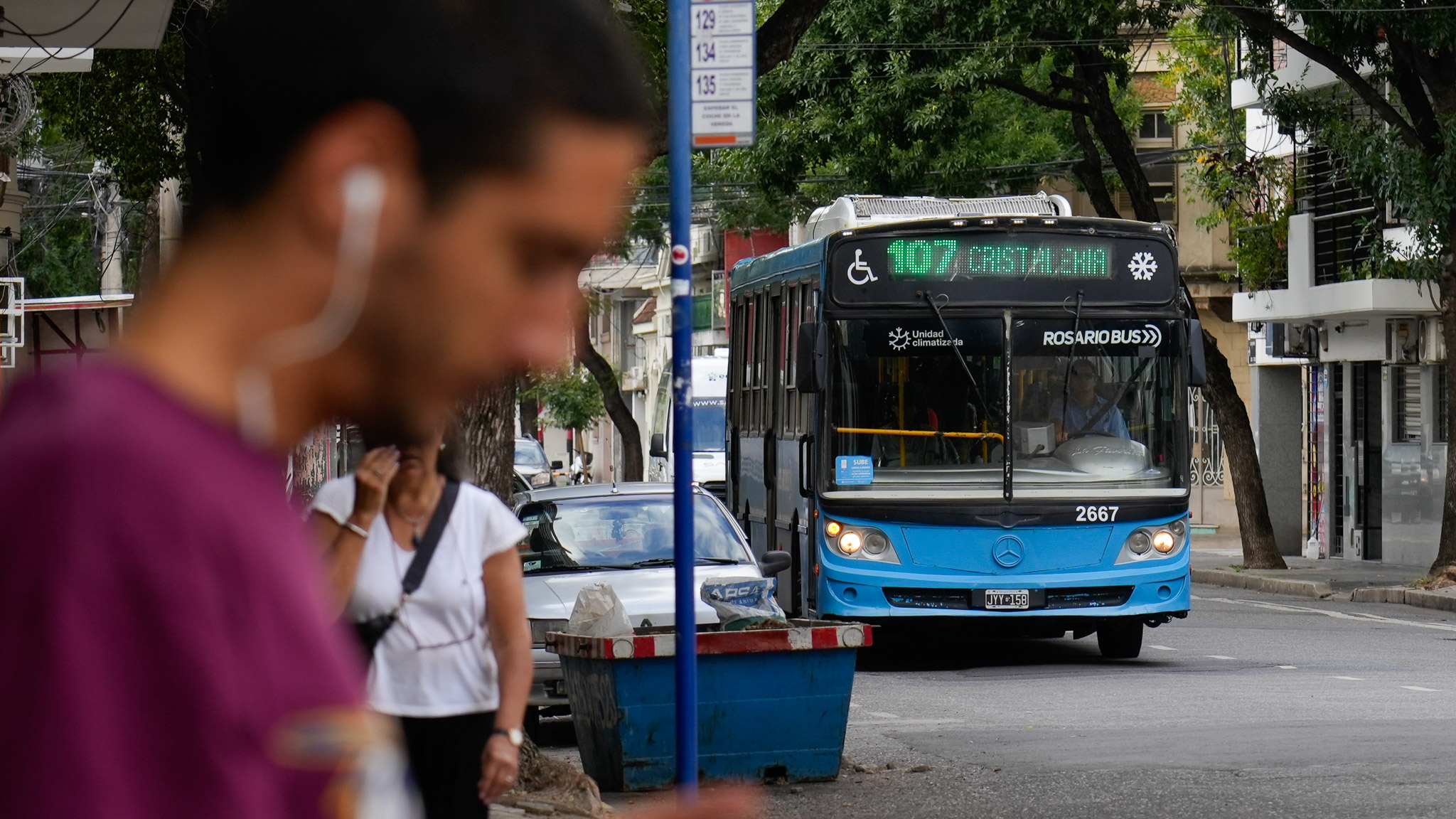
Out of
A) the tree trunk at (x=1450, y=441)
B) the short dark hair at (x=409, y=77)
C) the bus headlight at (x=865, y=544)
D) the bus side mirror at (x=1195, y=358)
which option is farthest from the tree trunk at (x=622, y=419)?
the short dark hair at (x=409, y=77)

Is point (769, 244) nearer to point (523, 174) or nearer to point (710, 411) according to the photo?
point (710, 411)

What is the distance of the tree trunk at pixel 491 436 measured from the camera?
880 cm

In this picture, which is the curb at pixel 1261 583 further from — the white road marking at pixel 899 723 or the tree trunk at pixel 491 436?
the tree trunk at pixel 491 436

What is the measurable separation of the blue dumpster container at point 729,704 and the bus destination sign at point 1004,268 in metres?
5.49

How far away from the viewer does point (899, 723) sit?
11.4 metres

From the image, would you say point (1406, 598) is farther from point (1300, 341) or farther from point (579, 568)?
point (579, 568)

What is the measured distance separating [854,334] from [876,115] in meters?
11.6

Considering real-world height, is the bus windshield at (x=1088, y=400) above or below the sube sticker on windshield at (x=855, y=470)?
above

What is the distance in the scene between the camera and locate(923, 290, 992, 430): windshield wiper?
14.2m

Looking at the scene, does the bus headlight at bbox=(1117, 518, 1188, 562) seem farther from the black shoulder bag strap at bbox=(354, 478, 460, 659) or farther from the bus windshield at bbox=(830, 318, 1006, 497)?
the black shoulder bag strap at bbox=(354, 478, 460, 659)

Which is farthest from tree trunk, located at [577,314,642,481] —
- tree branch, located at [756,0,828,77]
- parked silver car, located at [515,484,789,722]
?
tree branch, located at [756,0,828,77]

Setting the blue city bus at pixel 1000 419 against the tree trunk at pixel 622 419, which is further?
the tree trunk at pixel 622 419

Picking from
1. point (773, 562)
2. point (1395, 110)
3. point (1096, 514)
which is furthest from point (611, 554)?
point (1395, 110)

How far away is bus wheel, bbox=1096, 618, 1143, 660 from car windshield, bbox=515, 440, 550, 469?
25.3m
